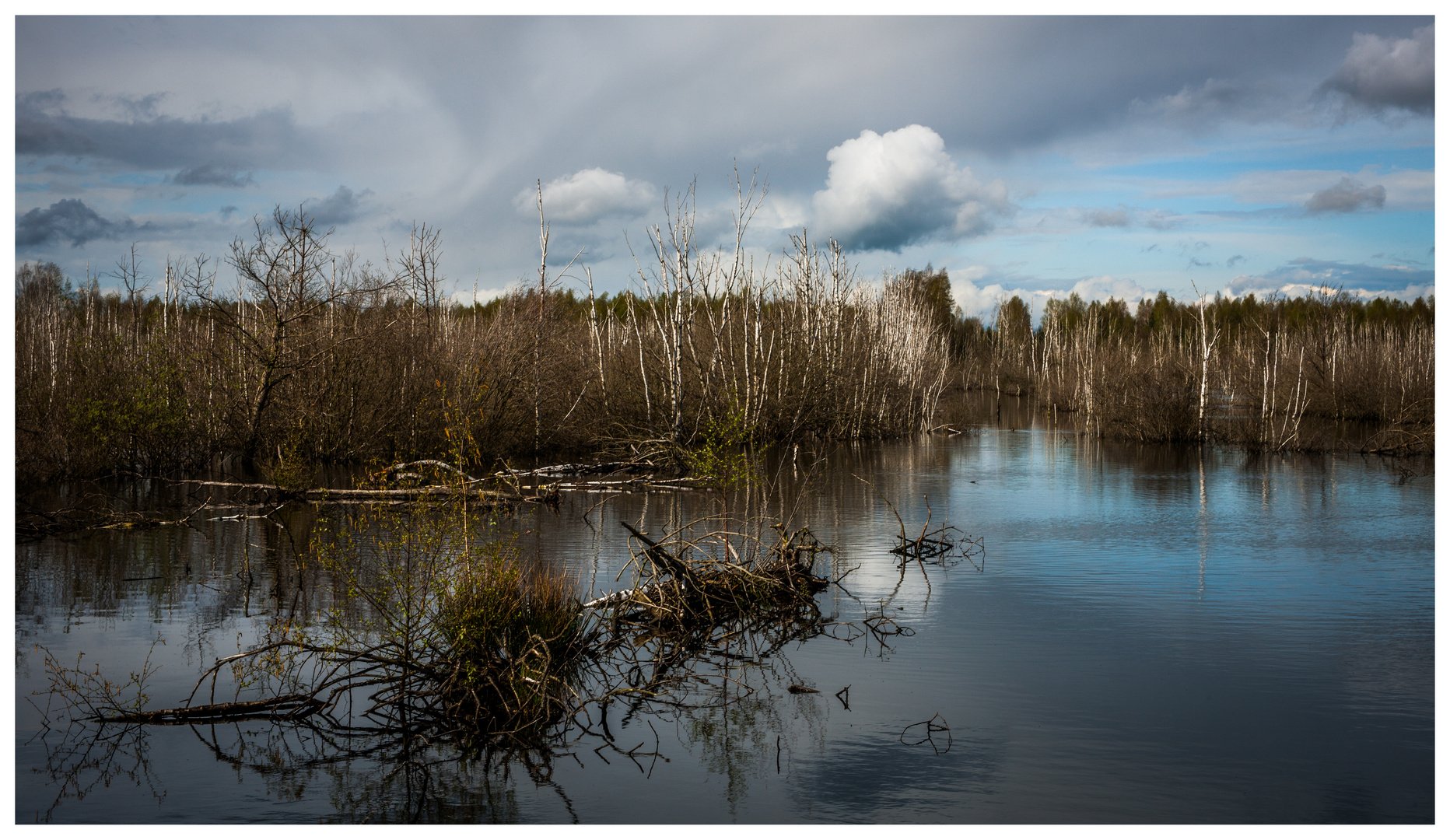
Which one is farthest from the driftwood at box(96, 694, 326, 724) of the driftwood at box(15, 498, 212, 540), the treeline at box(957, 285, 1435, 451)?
the treeline at box(957, 285, 1435, 451)

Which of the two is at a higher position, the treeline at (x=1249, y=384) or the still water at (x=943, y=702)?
the treeline at (x=1249, y=384)

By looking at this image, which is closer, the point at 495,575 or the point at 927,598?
the point at 495,575

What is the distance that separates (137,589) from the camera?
11.0 metres

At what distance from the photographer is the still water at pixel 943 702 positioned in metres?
5.73

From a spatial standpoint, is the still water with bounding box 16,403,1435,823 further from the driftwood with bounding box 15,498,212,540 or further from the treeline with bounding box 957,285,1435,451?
the treeline with bounding box 957,285,1435,451

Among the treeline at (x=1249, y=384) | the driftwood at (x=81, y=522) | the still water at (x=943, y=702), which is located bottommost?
the still water at (x=943, y=702)

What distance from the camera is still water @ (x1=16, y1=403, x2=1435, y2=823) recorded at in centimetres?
573

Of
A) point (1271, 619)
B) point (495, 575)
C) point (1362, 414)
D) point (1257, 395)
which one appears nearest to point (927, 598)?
point (1271, 619)

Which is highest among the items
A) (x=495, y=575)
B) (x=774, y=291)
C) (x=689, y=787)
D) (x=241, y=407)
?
(x=774, y=291)

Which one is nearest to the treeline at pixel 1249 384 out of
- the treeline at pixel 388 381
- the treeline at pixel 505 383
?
the treeline at pixel 505 383

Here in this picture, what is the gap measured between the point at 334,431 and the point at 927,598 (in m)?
18.2

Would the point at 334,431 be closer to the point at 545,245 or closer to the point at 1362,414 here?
the point at 545,245

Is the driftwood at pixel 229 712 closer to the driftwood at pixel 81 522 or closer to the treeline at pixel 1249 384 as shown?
the driftwood at pixel 81 522
